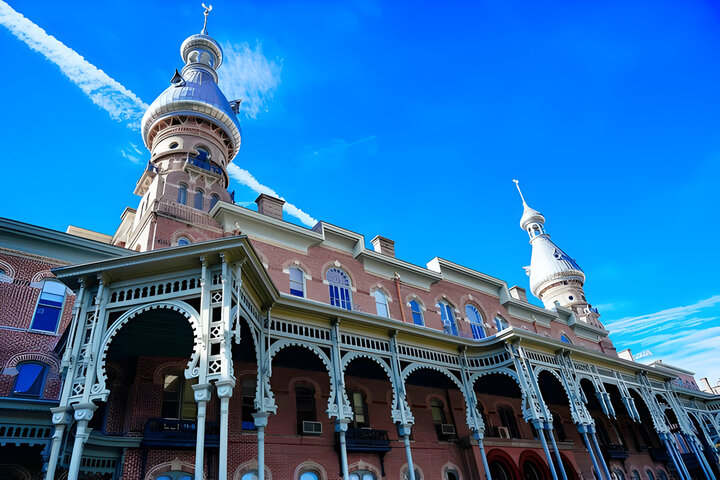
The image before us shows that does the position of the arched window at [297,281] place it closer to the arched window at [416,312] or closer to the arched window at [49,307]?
the arched window at [416,312]

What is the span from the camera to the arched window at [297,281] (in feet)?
71.4

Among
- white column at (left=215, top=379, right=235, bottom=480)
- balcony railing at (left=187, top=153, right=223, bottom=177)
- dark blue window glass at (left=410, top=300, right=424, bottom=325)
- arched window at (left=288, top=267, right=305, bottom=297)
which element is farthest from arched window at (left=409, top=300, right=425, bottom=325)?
white column at (left=215, top=379, right=235, bottom=480)

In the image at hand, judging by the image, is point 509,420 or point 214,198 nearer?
point 214,198

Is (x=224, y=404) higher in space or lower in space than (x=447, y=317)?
lower

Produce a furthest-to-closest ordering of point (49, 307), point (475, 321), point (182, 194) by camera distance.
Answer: point (475, 321)
point (182, 194)
point (49, 307)

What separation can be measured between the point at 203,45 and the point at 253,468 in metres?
33.3

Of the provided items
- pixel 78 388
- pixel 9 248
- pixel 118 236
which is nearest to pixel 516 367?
pixel 78 388

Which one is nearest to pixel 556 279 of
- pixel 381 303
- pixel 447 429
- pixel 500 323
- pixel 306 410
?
pixel 500 323

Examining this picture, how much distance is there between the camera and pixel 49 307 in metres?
16.0

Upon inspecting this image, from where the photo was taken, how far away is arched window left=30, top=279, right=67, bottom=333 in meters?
15.6

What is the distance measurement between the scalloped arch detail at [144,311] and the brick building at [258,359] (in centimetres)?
5

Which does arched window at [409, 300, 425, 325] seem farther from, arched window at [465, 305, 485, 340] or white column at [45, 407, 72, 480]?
white column at [45, 407, 72, 480]

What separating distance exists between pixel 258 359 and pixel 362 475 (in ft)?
24.4

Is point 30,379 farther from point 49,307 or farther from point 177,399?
point 177,399
